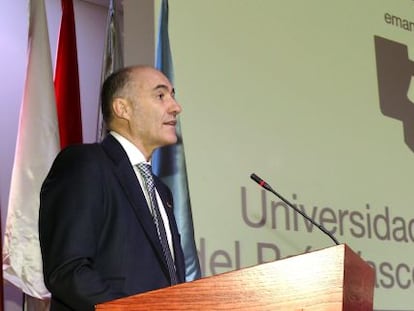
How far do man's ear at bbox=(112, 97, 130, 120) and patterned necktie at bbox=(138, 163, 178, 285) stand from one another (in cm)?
22

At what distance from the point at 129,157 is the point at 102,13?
2.39m

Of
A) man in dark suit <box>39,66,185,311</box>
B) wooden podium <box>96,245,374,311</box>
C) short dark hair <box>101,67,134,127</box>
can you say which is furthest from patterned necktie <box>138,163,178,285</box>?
wooden podium <box>96,245,374,311</box>

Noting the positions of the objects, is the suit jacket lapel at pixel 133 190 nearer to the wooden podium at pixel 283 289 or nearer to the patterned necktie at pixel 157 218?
the patterned necktie at pixel 157 218

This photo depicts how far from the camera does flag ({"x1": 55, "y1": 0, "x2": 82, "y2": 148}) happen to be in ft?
11.3

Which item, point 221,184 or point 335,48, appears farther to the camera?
point 335,48

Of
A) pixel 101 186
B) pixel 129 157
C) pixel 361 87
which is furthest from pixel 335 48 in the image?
pixel 101 186

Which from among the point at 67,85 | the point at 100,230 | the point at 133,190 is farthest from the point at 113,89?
the point at 67,85

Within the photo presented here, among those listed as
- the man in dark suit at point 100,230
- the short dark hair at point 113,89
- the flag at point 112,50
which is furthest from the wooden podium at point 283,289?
the flag at point 112,50

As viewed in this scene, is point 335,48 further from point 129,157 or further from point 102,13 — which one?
point 129,157

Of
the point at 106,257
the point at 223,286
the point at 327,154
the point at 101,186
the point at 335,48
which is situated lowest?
the point at 223,286

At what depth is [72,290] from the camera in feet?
5.49

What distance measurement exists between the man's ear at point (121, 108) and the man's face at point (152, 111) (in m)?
0.02

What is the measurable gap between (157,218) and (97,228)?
255 millimetres

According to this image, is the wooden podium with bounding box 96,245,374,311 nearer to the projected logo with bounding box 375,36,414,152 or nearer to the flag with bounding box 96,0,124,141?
the flag with bounding box 96,0,124,141
